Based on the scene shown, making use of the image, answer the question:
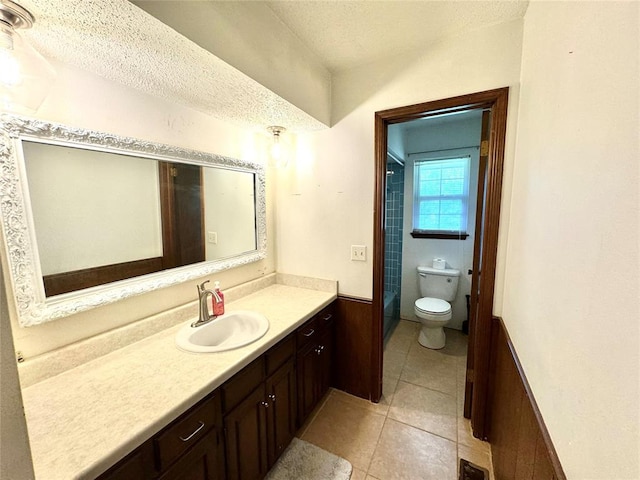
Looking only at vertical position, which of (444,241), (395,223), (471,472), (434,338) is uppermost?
(395,223)

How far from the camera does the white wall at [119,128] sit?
1051mm

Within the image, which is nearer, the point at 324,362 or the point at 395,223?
the point at 324,362

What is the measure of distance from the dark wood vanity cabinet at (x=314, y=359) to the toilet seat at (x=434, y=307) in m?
1.11

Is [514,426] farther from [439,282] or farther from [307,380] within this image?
[439,282]

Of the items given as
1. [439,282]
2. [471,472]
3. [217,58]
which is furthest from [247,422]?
[439,282]

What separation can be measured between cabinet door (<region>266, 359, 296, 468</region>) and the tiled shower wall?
6.51 feet

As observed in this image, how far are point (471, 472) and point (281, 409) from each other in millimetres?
1113

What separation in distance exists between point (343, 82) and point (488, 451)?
253 cm

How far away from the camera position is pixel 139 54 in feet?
3.30

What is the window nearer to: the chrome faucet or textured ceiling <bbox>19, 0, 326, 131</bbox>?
textured ceiling <bbox>19, 0, 326, 131</bbox>

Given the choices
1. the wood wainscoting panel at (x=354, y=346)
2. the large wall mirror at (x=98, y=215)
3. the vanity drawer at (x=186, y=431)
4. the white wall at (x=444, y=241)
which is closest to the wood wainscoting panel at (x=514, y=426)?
the wood wainscoting panel at (x=354, y=346)

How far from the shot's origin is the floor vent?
1460 millimetres

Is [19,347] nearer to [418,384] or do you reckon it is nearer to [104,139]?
[104,139]

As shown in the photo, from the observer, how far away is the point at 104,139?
1166 millimetres
